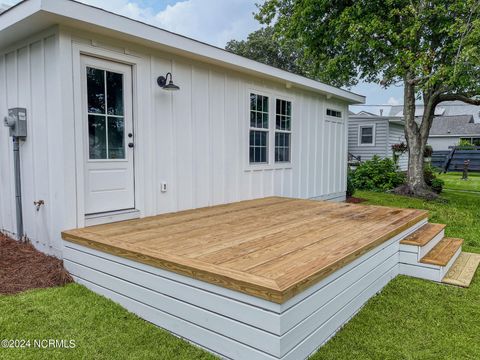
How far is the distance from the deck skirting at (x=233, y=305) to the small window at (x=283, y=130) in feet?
11.8

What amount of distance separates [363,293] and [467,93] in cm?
862

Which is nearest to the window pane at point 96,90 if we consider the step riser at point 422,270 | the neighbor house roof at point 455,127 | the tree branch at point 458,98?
the step riser at point 422,270

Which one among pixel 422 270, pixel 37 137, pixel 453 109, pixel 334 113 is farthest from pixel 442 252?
pixel 453 109

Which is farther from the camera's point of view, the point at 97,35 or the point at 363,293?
the point at 97,35

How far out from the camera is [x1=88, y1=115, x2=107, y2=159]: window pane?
3.76 m

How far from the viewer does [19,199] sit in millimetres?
4051

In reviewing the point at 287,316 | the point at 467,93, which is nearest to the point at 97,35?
the point at 287,316

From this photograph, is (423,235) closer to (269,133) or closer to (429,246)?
(429,246)

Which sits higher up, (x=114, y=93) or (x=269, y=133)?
(x=114, y=93)

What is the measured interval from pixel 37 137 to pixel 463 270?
4.68 m

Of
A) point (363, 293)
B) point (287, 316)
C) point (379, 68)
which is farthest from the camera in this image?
point (379, 68)

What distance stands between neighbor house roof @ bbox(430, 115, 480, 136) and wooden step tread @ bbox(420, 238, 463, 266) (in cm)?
2259

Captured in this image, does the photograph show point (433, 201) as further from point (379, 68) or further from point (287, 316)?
point (287, 316)

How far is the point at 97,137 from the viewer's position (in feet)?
12.5
